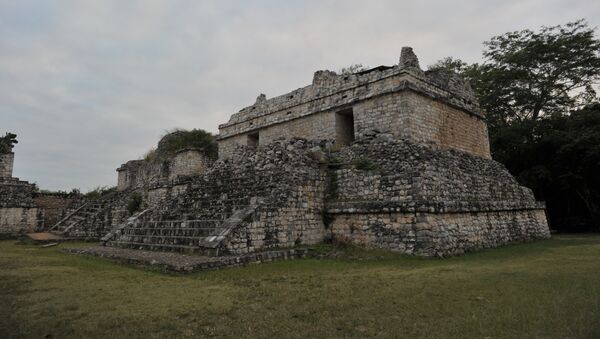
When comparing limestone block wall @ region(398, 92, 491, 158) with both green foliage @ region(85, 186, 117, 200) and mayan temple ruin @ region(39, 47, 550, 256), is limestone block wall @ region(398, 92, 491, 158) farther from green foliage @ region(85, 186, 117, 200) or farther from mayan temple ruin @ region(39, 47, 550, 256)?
green foliage @ region(85, 186, 117, 200)

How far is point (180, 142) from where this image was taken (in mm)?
23109

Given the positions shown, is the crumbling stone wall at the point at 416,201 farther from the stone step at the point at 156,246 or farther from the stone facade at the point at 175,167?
the stone facade at the point at 175,167

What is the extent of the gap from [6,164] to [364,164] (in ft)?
58.2

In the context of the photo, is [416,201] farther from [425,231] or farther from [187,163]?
[187,163]

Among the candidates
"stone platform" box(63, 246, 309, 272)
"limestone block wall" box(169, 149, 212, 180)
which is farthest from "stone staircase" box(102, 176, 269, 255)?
"limestone block wall" box(169, 149, 212, 180)

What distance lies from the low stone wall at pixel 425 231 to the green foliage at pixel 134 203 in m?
11.9

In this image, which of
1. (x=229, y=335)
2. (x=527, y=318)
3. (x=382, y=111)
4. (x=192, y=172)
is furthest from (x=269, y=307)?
(x=192, y=172)

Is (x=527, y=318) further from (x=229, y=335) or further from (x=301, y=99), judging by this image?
(x=301, y=99)

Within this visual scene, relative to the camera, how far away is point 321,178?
11469 mm

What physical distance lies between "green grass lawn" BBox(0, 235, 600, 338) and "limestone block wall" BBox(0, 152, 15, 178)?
12777 millimetres

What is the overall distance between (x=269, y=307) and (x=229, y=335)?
107 centimetres

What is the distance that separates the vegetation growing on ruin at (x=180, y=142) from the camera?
73.2ft

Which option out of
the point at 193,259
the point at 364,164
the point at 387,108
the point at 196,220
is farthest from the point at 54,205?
the point at 387,108

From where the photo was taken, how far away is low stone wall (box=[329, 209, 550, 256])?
9.23 meters
